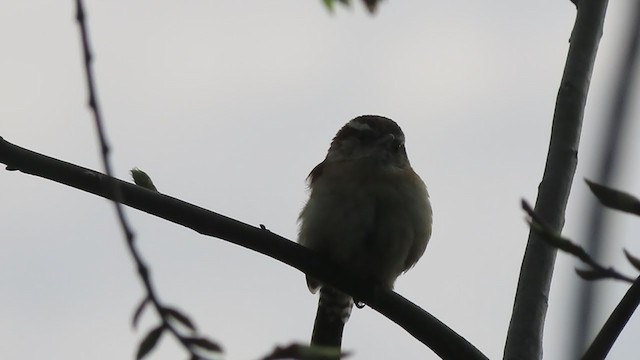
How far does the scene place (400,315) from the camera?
4379 millimetres

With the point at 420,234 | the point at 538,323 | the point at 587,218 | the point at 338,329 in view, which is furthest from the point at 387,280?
the point at 587,218

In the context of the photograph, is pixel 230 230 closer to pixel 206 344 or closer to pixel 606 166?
pixel 606 166

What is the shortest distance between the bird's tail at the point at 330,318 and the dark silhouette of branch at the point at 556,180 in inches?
137

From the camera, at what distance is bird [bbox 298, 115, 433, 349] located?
680 cm

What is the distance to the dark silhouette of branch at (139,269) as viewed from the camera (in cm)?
175

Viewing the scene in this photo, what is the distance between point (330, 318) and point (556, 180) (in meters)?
3.67

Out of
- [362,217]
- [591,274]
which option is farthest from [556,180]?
[362,217]

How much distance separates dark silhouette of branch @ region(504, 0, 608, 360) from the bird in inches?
88.5

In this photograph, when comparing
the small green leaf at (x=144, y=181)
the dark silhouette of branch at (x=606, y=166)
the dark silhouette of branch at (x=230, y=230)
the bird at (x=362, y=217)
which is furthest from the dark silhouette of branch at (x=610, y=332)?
the bird at (x=362, y=217)

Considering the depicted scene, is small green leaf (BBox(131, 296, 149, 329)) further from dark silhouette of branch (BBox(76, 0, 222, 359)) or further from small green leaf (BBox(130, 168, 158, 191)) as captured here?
small green leaf (BBox(130, 168, 158, 191))

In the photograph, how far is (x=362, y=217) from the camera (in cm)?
691

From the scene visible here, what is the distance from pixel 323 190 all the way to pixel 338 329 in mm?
1278

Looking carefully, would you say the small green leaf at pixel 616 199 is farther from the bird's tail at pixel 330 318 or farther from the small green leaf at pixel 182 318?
the bird's tail at pixel 330 318

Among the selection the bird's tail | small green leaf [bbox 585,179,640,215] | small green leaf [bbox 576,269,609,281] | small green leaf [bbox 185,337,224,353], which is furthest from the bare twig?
the bird's tail
